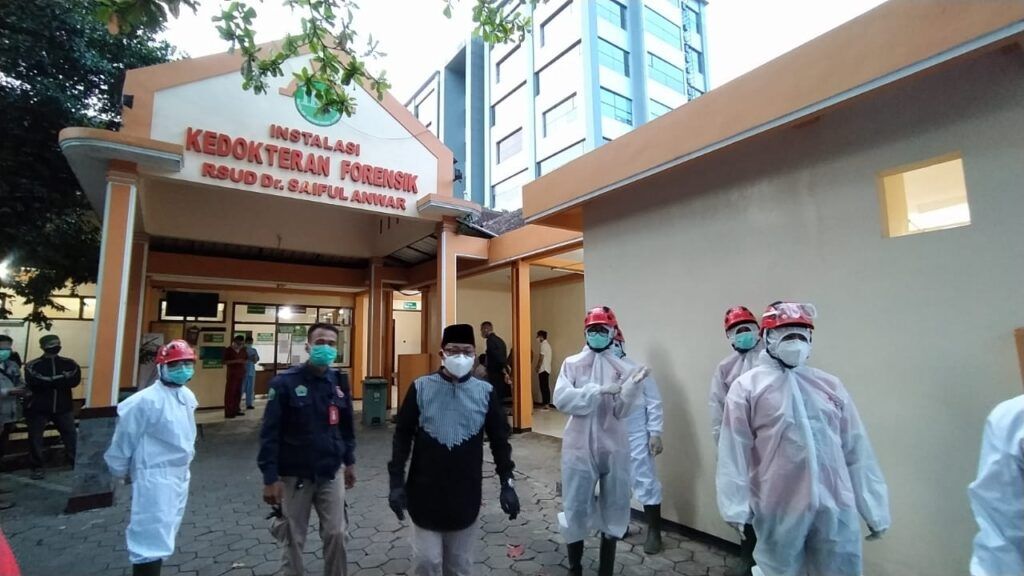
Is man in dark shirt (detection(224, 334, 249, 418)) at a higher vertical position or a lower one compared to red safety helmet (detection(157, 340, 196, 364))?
lower

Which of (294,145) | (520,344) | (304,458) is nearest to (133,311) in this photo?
(294,145)

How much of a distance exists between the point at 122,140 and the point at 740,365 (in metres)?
6.34

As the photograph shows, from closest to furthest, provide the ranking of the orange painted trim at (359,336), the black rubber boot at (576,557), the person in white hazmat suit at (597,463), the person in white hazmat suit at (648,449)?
the person in white hazmat suit at (597,463) < the black rubber boot at (576,557) < the person in white hazmat suit at (648,449) < the orange painted trim at (359,336)

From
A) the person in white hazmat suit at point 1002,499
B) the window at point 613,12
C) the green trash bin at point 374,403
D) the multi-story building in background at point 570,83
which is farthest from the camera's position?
the window at point 613,12

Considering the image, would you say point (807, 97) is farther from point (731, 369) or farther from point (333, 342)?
point (333, 342)

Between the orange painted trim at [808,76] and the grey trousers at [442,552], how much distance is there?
3.05 meters

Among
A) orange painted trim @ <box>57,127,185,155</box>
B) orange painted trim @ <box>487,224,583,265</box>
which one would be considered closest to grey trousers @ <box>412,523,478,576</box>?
orange painted trim @ <box>487,224,583,265</box>

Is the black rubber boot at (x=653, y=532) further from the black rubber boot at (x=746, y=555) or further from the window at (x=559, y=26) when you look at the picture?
the window at (x=559, y=26)

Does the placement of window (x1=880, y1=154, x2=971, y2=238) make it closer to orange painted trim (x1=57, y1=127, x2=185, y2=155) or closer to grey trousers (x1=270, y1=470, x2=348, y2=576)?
grey trousers (x1=270, y1=470, x2=348, y2=576)

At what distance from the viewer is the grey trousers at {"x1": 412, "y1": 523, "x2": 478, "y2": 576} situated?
2266 mm

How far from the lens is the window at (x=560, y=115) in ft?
76.0

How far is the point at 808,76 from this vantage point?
289cm

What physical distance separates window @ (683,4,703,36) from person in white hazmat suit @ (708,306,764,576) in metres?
29.2

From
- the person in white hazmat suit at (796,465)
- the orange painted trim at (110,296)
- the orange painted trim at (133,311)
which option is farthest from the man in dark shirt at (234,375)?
the person in white hazmat suit at (796,465)
